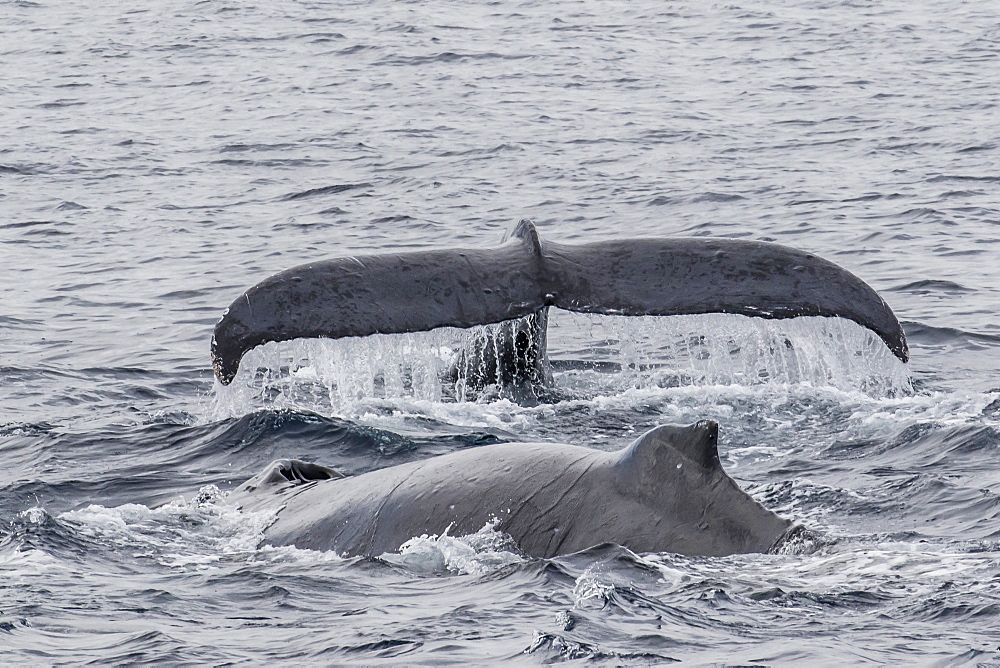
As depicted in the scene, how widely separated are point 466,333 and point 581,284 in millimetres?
736

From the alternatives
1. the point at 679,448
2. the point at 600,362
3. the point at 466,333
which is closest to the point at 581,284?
the point at 466,333

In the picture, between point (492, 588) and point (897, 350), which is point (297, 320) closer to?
point (492, 588)

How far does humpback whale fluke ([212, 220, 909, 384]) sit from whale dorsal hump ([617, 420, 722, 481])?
2333 millimetres

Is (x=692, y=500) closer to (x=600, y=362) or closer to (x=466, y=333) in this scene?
(x=466, y=333)

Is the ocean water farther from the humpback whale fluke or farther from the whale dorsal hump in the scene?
the whale dorsal hump

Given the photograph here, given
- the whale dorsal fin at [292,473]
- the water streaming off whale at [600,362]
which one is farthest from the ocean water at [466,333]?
the whale dorsal fin at [292,473]

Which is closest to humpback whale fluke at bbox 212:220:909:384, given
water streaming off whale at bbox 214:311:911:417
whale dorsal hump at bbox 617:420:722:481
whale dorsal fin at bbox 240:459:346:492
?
water streaming off whale at bbox 214:311:911:417

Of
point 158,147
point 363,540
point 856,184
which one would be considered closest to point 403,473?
point 363,540

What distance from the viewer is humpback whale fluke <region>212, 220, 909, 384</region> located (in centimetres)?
805

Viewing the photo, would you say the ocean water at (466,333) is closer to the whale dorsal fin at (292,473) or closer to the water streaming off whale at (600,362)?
the water streaming off whale at (600,362)

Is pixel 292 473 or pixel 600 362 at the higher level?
pixel 292 473

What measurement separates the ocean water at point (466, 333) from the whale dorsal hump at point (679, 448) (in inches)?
14.6

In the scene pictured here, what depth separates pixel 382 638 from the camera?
604 centimetres

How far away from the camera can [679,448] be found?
5949mm
